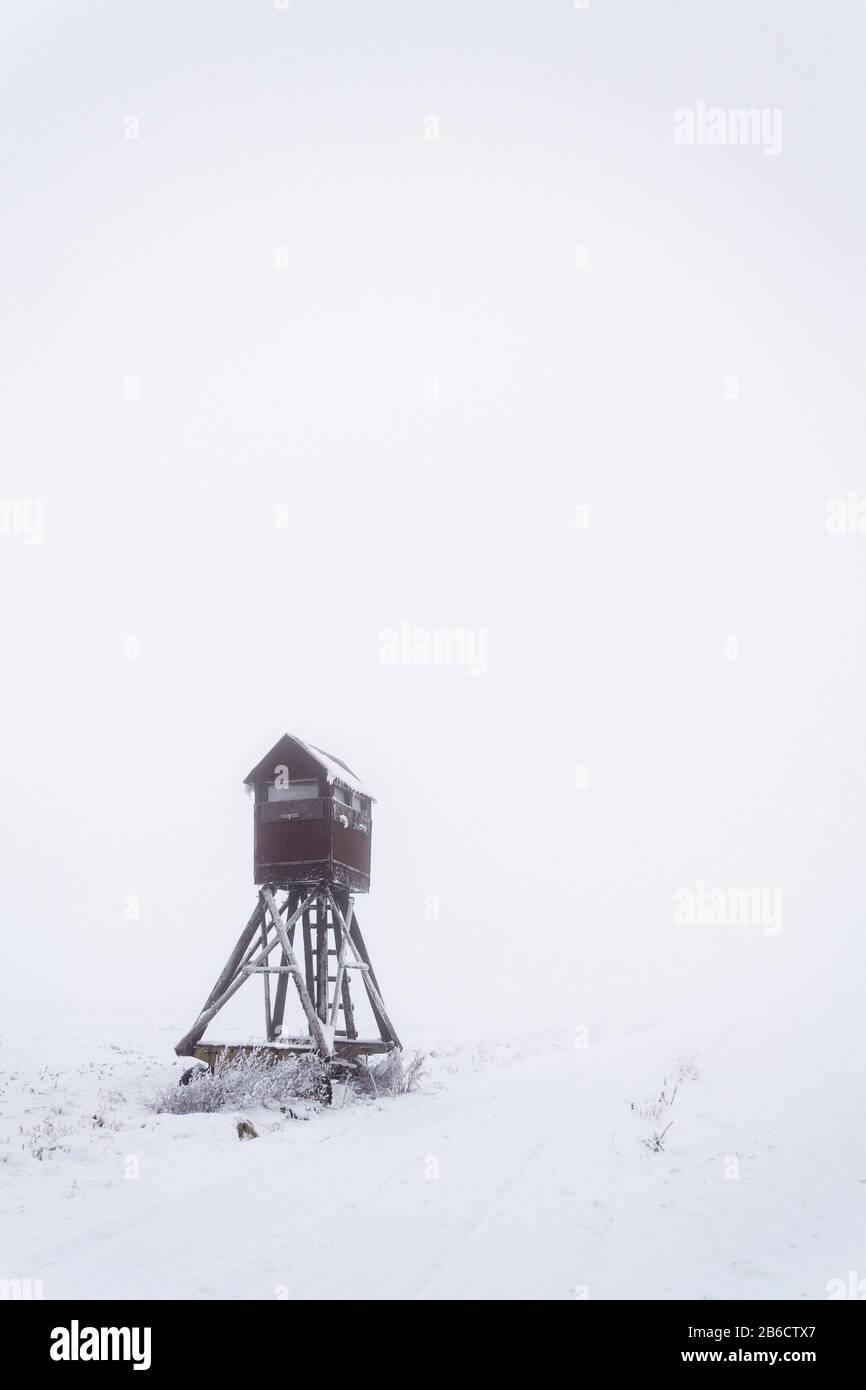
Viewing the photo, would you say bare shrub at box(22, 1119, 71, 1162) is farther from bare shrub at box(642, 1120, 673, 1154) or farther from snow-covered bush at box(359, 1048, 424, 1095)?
bare shrub at box(642, 1120, 673, 1154)

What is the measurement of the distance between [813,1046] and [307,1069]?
16.0 meters

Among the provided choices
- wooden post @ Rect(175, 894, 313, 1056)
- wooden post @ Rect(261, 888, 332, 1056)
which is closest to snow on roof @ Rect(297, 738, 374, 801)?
wooden post @ Rect(261, 888, 332, 1056)

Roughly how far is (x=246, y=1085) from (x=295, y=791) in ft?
21.7

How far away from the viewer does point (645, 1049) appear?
25.1m

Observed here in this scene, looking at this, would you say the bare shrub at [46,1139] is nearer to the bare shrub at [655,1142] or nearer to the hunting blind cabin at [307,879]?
the hunting blind cabin at [307,879]

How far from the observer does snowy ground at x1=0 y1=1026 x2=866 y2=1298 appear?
645cm

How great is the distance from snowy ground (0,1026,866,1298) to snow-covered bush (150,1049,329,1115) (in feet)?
Answer: 1.59

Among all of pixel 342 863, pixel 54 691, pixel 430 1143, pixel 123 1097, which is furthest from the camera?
pixel 54 691

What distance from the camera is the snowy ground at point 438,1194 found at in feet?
21.2

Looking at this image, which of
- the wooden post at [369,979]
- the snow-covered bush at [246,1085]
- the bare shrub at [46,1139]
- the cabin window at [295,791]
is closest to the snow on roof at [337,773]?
the cabin window at [295,791]

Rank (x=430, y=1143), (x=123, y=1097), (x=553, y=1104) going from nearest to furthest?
(x=430, y=1143), (x=123, y=1097), (x=553, y=1104)

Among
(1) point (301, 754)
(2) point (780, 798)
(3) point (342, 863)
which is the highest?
(1) point (301, 754)
